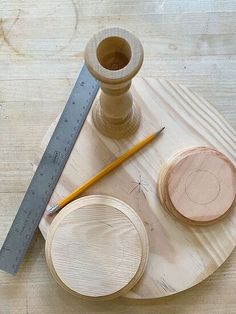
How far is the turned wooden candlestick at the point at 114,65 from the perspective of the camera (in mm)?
621

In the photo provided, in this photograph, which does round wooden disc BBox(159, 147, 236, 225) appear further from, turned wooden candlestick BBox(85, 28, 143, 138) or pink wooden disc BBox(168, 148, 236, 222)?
turned wooden candlestick BBox(85, 28, 143, 138)

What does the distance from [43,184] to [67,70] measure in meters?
0.22

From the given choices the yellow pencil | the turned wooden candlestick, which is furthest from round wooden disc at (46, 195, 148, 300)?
the turned wooden candlestick

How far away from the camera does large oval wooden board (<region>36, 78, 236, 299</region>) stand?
0.80 meters

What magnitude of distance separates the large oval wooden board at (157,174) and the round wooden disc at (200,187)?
36 millimetres

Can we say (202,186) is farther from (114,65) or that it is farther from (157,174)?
(114,65)

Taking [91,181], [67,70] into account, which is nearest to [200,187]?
[91,181]

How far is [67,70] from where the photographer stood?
0.92 metres

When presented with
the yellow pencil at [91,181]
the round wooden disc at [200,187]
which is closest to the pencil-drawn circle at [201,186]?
the round wooden disc at [200,187]

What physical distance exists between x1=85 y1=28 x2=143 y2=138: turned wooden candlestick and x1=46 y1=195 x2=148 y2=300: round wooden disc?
0.14 meters

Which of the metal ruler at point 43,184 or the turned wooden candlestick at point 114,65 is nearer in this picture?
the turned wooden candlestick at point 114,65

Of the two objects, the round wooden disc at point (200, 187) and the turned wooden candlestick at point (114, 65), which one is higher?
the turned wooden candlestick at point (114, 65)

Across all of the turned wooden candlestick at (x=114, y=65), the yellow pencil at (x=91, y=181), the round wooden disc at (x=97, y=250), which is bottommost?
the round wooden disc at (x=97, y=250)

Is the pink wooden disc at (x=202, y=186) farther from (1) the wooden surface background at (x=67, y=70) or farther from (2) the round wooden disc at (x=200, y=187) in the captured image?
(1) the wooden surface background at (x=67, y=70)
